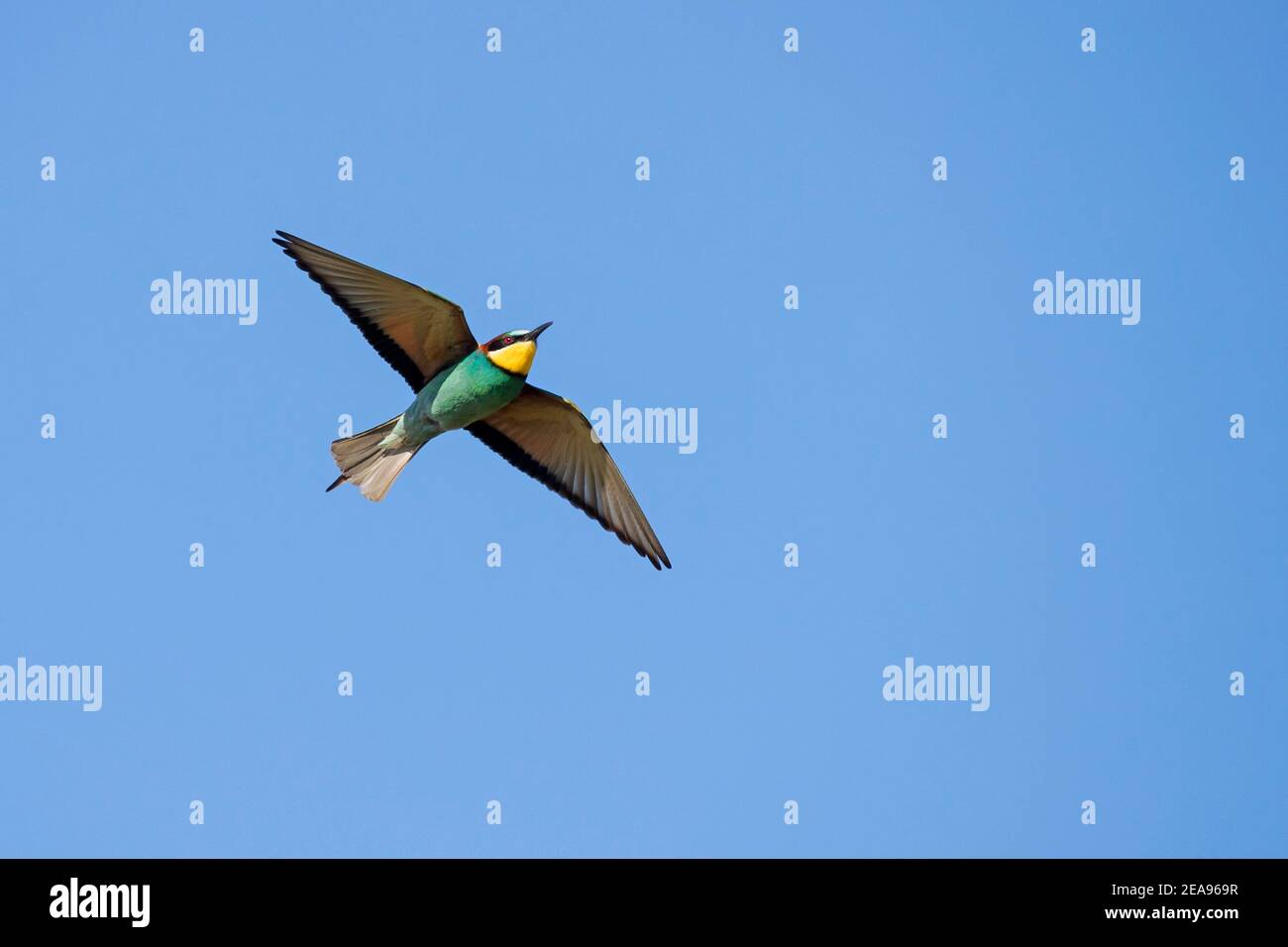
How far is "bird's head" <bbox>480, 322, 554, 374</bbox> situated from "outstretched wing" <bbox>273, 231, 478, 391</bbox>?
0.24 metres

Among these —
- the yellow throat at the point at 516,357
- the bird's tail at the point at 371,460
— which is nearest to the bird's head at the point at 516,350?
the yellow throat at the point at 516,357

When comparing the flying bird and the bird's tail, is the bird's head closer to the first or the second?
the flying bird

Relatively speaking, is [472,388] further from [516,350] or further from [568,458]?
[568,458]

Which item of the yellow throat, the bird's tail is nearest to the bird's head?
the yellow throat

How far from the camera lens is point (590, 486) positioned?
8.44 m

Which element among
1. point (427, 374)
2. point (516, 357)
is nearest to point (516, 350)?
point (516, 357)

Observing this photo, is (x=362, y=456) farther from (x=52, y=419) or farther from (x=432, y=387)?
(x=52, y=419)

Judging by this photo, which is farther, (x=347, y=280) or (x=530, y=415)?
(x=530, y=415)

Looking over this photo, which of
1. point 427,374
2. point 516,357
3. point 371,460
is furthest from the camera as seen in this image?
point 427,374

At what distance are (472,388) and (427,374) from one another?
0.35m

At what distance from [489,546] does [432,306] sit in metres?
1.85

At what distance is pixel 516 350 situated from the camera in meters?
7.72

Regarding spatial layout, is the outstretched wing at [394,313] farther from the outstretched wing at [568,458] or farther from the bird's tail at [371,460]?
the outstretched wing at [568,458]
